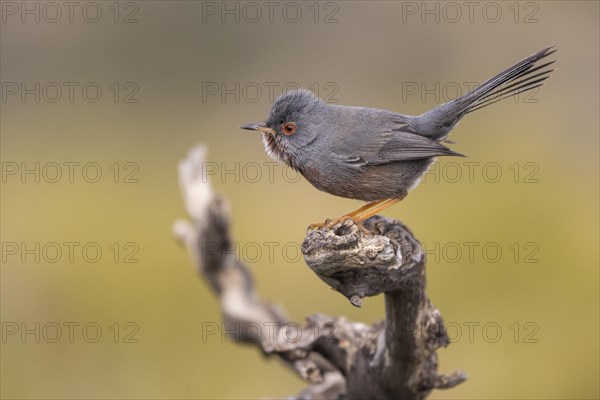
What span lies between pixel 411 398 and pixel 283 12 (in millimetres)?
7328

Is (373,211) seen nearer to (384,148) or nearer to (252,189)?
(384,148)

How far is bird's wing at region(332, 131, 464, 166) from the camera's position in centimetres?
474

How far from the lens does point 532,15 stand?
1020cm

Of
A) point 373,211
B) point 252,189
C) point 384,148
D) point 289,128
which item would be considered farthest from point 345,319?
point 252,189

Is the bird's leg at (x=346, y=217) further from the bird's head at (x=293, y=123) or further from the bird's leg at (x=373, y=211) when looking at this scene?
the bird's head at (x=293, y=123)

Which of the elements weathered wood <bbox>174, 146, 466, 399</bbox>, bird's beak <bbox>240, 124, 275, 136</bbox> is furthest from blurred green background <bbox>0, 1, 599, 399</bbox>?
bird's beak <bbox>240, 124, 275, 136</bbox>

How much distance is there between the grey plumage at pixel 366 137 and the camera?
187 inches

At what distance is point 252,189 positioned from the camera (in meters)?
9.41

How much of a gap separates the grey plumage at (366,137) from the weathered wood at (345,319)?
1.17ft

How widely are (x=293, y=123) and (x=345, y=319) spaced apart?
1.26m

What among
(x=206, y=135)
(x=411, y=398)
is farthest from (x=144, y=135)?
(x=411, y=398)

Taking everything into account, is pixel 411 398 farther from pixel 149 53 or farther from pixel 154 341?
pixel 149 53

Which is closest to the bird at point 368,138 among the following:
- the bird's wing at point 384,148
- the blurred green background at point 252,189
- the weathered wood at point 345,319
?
the bird's wing at point 384,148

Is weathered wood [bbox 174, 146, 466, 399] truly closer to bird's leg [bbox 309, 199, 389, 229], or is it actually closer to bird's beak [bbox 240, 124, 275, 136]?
bird's leg [bbox 309, 199, 389, 229]
